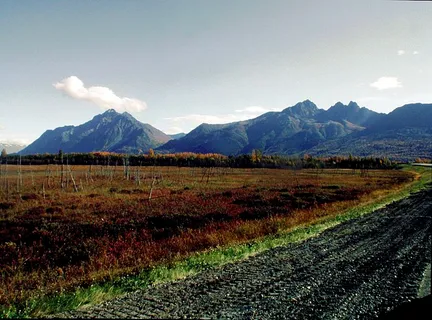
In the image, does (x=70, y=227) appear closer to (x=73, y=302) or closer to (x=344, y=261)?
(x=73, y=302)

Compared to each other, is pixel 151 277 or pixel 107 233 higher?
pixel 151 277

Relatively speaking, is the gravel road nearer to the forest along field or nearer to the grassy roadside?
the grassy roadside

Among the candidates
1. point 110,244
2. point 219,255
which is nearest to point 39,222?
point 110,244

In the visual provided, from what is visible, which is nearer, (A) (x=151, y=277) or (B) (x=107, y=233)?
(A) (x=151, y=277)

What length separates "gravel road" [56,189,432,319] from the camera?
7.89 meters

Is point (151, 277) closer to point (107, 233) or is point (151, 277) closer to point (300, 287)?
point (300, 287)

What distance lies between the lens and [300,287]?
31.2ft

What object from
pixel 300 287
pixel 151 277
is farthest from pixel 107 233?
pixel 300 287

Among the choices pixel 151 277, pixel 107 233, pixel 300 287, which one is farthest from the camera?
pixel 107 233

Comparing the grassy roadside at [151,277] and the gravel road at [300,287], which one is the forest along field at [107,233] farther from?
the gravel road at [300,287]

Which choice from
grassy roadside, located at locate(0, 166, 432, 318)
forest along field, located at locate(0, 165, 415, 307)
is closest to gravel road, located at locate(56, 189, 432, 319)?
grassy roadside, located at locate(0, 166, 432, 318)

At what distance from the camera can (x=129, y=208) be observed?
32031mm

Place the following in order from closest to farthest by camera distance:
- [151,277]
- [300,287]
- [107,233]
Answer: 1. [300,287]
2. [151,277]
3. [107,233]

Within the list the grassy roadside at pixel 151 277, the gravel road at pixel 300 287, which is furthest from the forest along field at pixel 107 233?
the gravel road at pixel 300 287
